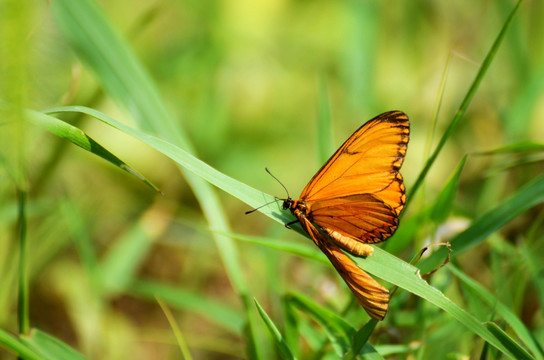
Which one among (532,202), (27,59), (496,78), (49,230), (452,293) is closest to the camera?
(27,59)

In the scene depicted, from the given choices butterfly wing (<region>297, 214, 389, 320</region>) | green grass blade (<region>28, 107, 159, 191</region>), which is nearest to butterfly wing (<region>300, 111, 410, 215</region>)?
butterfly wing (<region>297, 214, 389, 320</region>)

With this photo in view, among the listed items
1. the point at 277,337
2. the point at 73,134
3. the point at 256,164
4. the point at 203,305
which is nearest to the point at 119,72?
the point at 73,134

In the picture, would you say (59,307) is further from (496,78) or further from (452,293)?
(496,78)

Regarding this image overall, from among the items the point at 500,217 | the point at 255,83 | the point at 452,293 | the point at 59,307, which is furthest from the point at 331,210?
the point at 255,83

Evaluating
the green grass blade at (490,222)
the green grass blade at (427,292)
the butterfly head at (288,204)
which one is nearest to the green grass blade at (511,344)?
the green grass blade at (427,292)

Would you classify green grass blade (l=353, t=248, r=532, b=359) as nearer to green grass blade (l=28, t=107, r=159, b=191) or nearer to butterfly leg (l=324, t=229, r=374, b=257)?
butterfly leg (l=324, t=229, r=374, b=257)

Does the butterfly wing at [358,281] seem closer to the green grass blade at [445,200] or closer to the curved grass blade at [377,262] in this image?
the curved grass blade at [377,262]
